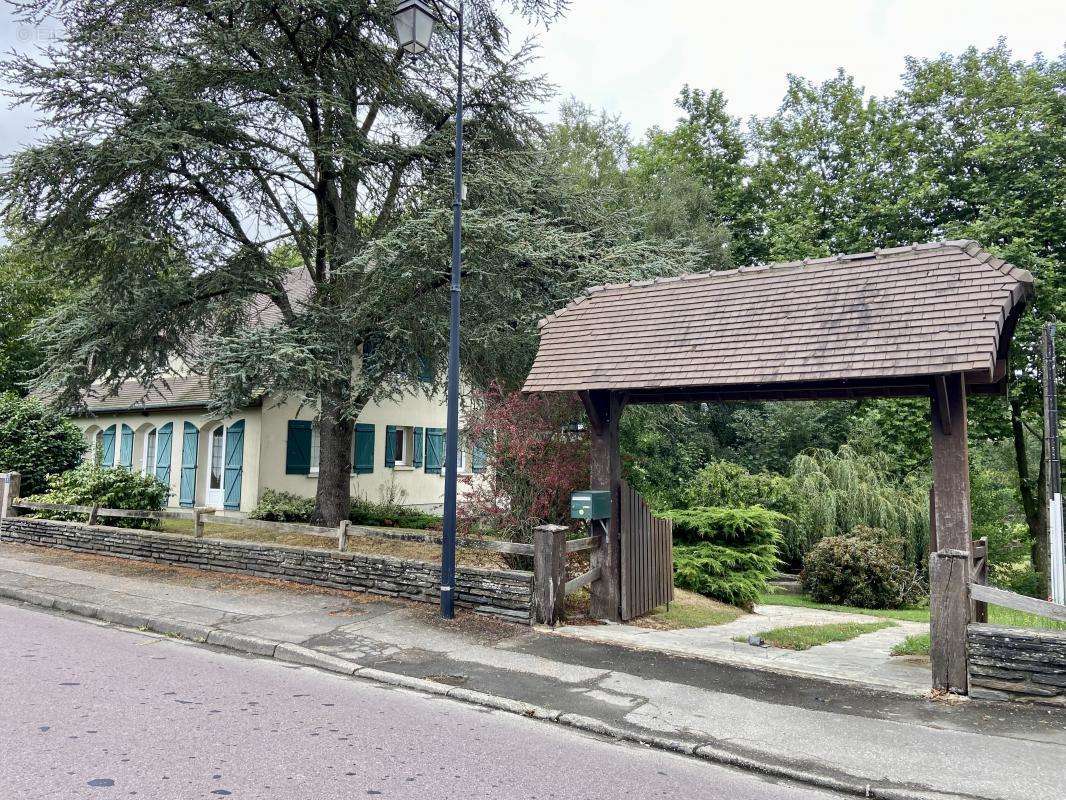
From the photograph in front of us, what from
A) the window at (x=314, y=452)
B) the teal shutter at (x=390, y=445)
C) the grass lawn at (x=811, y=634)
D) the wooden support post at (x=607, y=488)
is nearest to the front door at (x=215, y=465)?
the window at (x=314, y=452)

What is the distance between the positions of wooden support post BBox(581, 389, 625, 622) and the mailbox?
0.28 meters

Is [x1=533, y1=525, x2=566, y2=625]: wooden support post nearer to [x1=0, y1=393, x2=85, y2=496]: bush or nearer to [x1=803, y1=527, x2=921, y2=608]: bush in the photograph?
[x1=803, y1=527, x2=921, y2=608]: bush

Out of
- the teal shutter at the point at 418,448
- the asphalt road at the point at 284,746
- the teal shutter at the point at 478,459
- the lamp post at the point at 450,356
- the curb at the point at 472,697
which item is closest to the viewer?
the asphalt road at the point at 284,746

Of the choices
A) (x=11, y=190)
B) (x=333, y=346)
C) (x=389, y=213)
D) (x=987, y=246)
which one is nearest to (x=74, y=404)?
(x=11, y=190)

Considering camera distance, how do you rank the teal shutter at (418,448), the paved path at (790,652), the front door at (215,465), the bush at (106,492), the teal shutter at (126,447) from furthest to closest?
the teal shutter at (418,448) → the teal shutter at (126,447) → the front door at (215,465) → the bush at (106,492) → the paved path at (790,652)

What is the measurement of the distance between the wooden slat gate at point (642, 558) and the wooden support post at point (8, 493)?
597 inches

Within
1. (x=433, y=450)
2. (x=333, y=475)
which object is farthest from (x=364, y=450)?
(x=333, y=475)

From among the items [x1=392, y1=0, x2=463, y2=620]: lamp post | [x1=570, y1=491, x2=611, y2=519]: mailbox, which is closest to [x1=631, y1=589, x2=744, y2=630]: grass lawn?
[x1=570, y1=491, x2=611, y2=519]: mailbox

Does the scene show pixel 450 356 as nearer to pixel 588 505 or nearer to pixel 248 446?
pixel 588 505

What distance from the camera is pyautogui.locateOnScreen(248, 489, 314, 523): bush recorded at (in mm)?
19000

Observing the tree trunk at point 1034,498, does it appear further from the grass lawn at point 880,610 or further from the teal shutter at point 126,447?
the teal shutter at point 126,447

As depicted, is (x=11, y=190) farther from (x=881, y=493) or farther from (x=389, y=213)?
(x=881, y=493)

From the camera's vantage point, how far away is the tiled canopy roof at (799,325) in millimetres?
7117

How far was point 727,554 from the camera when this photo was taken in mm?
12383
